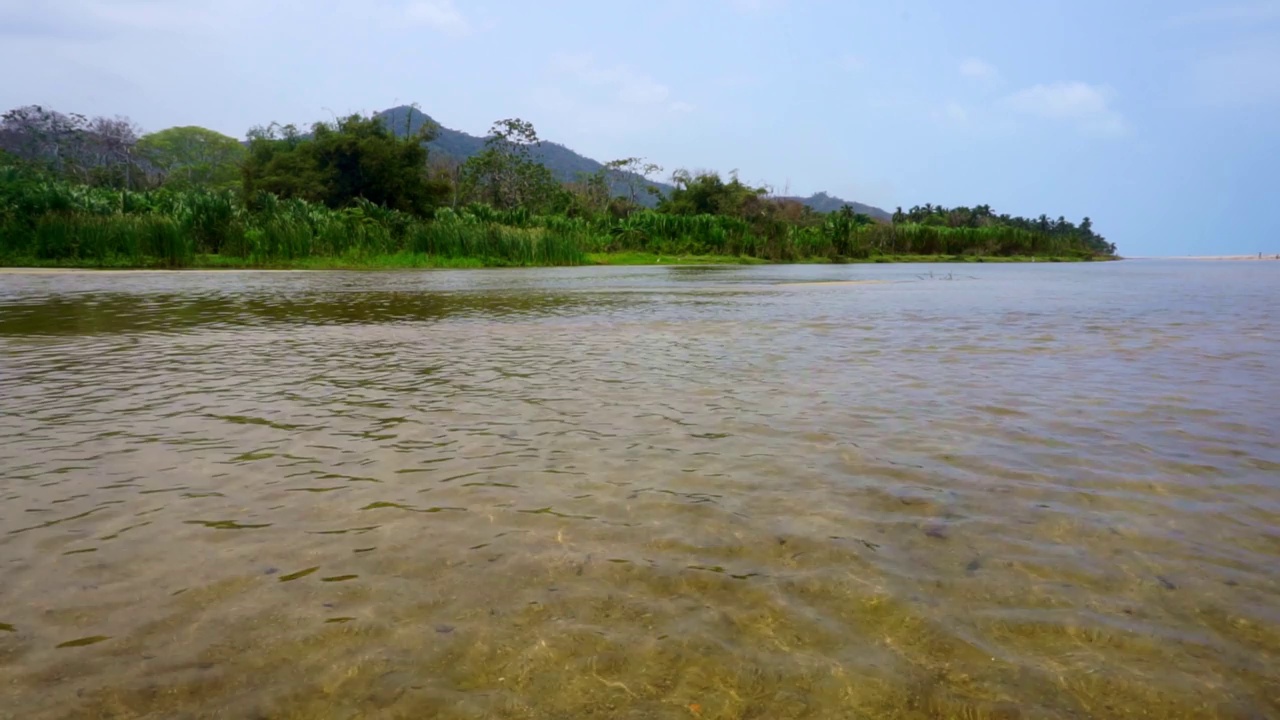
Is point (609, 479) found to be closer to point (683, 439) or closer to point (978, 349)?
point (683, 439)

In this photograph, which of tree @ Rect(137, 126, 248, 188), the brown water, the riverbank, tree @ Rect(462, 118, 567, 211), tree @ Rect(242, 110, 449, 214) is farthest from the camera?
tree @ Rect(137, 126, 248, 188)

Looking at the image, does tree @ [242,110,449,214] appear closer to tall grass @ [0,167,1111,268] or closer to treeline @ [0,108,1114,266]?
treeline @ [0,108,1114,266]

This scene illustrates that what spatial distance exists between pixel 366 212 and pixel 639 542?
36527 mm

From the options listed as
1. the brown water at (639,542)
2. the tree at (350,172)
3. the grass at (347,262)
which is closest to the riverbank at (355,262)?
the grass at (347,262)

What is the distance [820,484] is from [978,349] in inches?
210

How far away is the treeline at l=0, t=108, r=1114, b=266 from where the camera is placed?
24.8 metres

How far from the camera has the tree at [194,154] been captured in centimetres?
8712

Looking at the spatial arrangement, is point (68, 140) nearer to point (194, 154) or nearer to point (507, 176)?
point (194, 154)

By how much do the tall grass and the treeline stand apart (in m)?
0.07

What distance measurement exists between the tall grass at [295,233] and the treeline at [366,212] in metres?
0.07

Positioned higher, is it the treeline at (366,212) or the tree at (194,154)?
the tree at (194,154)

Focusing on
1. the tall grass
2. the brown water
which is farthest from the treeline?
the brown water

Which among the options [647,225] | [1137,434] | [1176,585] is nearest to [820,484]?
[1176,585]

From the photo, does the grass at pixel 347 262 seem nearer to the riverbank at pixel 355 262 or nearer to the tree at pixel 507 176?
the riverbank at pixel 355 262
